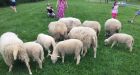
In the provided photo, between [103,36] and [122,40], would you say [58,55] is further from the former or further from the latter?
[103,36]

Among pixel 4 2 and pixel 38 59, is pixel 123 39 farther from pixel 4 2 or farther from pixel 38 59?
pixel 4 2

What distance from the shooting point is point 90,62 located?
11.5 metres

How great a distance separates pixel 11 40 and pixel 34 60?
44.2 inches

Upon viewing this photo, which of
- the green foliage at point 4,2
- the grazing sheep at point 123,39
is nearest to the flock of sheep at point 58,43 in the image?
the grazing sheep at point 123,39

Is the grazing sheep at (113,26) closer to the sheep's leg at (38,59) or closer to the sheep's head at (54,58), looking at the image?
the sheep's head at (54,58)

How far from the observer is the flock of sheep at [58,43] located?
33.6 ft

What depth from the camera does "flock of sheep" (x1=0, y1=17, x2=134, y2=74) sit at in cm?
1023

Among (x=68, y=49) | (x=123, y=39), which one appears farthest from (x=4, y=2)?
(x=68, y=49)

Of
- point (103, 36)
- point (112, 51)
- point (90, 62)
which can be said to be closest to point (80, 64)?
point (90, 62)

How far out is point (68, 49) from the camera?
11.0 m

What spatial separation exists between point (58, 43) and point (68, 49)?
22.4 inches

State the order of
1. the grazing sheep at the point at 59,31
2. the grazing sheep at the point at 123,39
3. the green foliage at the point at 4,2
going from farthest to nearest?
1. the green foliage at the point at 4,2
2. the grazing sheep at the point at 59,31
3. the grazing sheep at the point at 123,39

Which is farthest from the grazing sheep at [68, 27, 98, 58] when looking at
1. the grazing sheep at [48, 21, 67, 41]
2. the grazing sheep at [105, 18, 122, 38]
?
the grazing sheep at [105, 18, 122, 38]

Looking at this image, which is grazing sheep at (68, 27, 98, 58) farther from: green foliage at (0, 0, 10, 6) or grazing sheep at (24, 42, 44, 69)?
green foliage at (0, 0, 10, 6)
